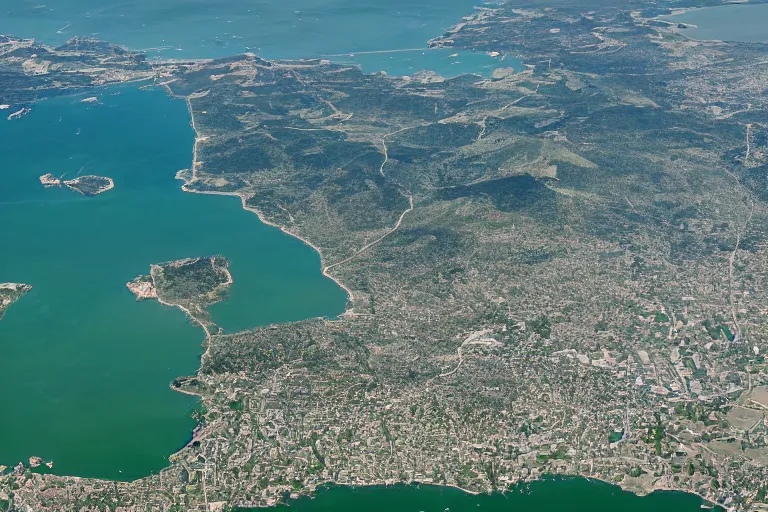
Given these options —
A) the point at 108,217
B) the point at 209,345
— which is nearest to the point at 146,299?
the point at 209,345

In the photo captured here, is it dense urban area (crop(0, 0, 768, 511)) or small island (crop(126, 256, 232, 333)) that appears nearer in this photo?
dense urban area (crop(0, 0, 768, 511))

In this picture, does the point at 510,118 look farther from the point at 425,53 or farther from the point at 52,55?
the point at 52,55

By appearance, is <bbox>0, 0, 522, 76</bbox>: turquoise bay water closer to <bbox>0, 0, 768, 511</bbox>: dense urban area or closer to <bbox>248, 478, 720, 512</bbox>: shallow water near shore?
<bbox>0, 0, 768, 511</bbox>: dense urban area

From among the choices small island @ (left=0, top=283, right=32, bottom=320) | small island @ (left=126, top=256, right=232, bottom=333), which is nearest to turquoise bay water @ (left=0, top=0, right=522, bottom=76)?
small island @ (left=126, top=256, right=232, bottom=333)

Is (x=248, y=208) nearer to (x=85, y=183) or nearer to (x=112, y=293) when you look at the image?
(x=112, y=293)

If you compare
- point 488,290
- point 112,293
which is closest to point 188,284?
point 112,293

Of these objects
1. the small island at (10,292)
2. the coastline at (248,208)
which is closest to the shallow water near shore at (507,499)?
the coastline at (248,208)
